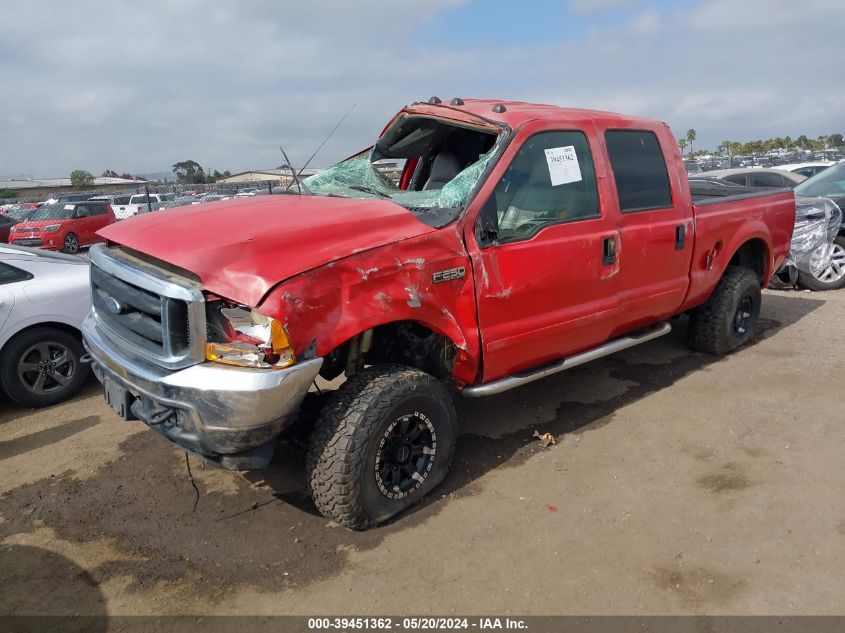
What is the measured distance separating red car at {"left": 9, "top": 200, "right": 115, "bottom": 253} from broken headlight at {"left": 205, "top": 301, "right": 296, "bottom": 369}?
15.5m

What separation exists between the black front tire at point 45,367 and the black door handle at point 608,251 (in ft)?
12.8

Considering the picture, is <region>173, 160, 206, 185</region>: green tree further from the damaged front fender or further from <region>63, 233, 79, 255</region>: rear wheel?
the damaged front fender

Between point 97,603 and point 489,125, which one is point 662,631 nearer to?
point 97,603

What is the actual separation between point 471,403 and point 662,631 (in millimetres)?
2449

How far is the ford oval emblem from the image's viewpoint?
10.6ft

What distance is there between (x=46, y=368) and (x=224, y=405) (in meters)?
3.15

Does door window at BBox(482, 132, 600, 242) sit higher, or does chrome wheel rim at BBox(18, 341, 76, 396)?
door window at BBox(482, 132, 600, 242)

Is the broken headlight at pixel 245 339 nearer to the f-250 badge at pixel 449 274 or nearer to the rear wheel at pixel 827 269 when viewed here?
the f-250 badge at pixel 449 274

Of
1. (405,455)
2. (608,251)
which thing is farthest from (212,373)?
(608,251)

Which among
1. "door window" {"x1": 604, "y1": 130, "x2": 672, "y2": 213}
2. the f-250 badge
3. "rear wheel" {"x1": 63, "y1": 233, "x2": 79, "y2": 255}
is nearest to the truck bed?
"door window" {"x1": 604, "y1": 130, "x2": 672, "y2": 213}

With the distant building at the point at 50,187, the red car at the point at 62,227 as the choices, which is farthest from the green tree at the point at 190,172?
the red car at the point at 62,227

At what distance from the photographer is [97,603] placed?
2758mm

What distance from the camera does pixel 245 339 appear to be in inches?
109

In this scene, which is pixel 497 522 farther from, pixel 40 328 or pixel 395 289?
pixel 40 328
